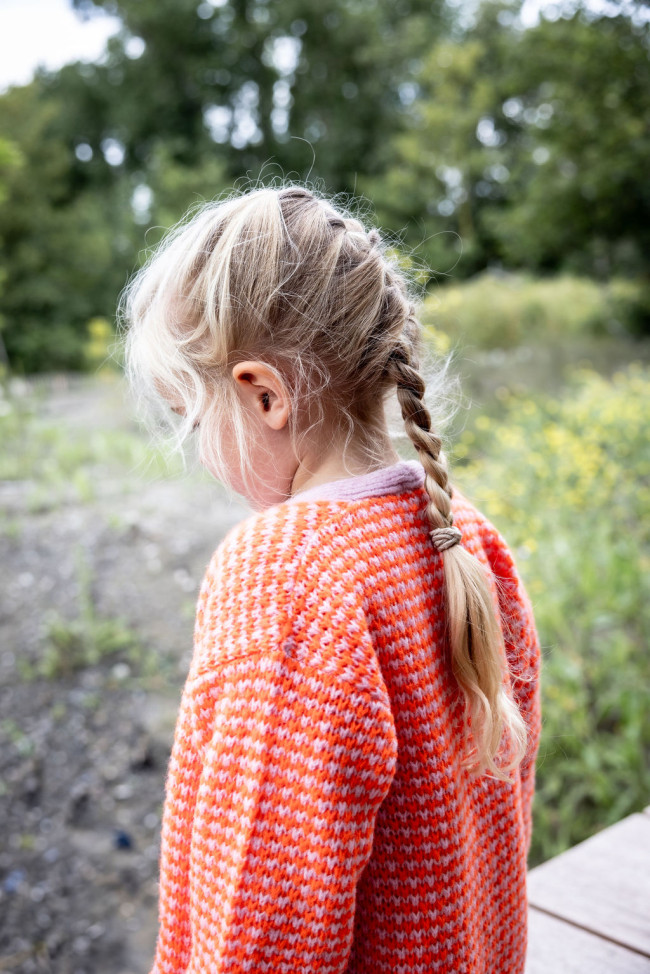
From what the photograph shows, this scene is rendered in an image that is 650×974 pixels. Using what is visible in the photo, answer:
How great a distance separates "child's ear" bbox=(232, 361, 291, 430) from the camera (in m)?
0.83

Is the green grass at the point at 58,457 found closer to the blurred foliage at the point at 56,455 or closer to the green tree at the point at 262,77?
the blurred foliage at the point at 56,455

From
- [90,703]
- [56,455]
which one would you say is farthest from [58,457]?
[90,703]

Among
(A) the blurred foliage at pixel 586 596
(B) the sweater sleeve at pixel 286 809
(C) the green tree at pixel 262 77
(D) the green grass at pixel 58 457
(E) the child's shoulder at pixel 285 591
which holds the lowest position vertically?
(D) the green grass at pixel 58 457

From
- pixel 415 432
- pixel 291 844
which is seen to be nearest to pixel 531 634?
pixel 415 432

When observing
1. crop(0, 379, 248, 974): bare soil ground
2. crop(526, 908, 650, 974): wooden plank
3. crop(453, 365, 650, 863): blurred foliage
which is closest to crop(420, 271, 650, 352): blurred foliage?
crop(453, 365, 650, 863): blurred foliage

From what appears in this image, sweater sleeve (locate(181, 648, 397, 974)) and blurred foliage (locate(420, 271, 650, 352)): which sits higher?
sweater sleeve (locate(181, 648, 397, 974))

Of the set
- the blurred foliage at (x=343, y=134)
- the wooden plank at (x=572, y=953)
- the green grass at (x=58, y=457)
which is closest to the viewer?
the wooden plank at (x=572, y=953)

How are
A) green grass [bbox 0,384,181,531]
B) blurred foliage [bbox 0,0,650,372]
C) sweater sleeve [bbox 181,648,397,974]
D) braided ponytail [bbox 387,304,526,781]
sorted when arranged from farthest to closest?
blurred foliage [bbox 0,0,650,372] < green grass [bbox 0,384,181,531] < braided ponytail [bbox 387,304,526,781] < sweater sleeve [bbox 181,648,397,974]

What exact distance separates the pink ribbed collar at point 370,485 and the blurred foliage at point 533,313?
6916 mm

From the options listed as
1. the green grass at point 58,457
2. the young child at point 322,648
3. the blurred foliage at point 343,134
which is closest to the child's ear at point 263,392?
the young child at point 322,648

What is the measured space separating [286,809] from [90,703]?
2591 mm

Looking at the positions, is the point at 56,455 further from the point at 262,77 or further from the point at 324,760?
the point at 262,77

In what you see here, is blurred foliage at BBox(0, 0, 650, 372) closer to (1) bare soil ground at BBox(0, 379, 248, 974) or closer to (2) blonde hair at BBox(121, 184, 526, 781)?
(1) bare soil ground at BBox(0, 379, 248, 974)

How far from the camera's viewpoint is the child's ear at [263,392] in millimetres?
833
